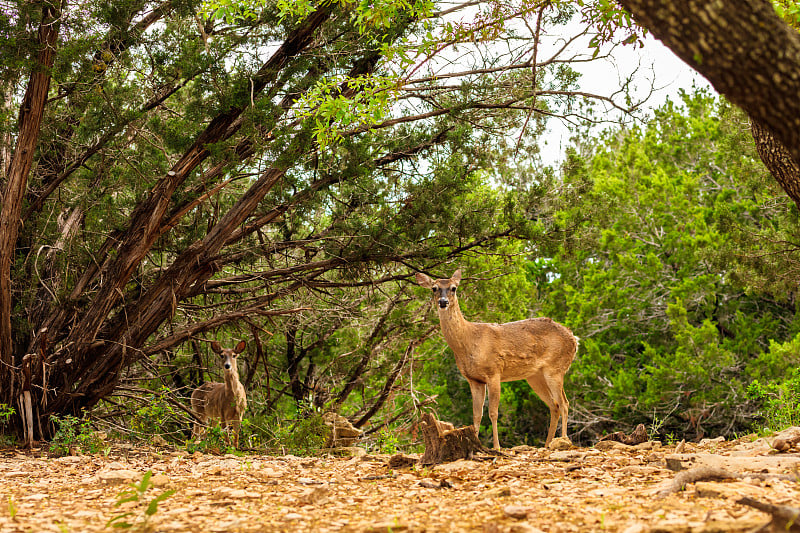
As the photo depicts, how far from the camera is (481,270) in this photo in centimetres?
1367

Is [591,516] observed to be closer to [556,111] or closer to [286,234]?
[556,111]

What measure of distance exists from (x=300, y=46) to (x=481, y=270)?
6.26 metres

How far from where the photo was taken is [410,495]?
4.57 meters

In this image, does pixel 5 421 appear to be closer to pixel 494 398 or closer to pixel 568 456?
pixel 494 398

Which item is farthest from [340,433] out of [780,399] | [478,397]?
[780,399]

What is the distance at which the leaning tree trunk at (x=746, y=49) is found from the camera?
3.16 meters

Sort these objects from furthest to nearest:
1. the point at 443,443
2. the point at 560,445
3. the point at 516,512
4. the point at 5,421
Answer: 1. the point at 5,421
2. the point at 560,445
3. the point at 443,443
4. the point at 516,512

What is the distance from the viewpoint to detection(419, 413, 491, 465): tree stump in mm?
5977

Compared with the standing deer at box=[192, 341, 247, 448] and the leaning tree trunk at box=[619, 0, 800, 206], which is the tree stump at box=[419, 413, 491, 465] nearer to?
the leaning tree trunk at box=[619, 0, 800, 206]

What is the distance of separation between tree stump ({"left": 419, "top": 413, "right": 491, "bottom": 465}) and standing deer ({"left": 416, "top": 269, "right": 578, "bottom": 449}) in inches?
48.4

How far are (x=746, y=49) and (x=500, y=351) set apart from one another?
5.43 meters

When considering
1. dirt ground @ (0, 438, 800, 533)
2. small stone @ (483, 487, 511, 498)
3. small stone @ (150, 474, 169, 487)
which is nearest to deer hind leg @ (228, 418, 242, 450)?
dirt ground @ (0, 438, 800, 533)

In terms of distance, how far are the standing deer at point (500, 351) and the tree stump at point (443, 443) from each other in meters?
1.23

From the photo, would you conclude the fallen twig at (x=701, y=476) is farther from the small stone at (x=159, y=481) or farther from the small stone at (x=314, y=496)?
the small stone at (x=159, y=481)
